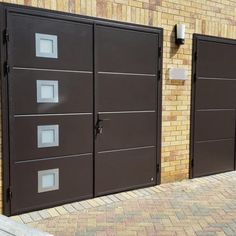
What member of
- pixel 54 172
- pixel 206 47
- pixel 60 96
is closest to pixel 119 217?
pixel 54 172

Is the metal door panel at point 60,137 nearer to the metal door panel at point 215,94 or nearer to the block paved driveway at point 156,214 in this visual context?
the block paved driveway at point 156,214

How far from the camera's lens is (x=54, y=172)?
4.25 meters

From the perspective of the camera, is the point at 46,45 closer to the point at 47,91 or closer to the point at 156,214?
the point at 47,91

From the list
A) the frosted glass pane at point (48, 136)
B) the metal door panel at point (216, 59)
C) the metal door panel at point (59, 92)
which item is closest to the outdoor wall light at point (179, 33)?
the metal door panel at point (216, 59)

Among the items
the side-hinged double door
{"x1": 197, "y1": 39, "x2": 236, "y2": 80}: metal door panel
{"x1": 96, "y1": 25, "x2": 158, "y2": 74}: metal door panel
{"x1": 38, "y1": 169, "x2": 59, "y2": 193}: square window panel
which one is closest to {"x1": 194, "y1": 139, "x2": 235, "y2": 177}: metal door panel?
the side-hinged double door

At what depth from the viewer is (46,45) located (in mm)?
4082

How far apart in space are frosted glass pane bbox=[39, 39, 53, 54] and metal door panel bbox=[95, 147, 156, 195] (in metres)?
1.50

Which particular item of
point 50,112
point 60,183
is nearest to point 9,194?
point 60,183

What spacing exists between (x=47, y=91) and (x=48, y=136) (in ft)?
1.79

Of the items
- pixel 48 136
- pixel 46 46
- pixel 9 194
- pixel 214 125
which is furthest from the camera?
pixel 214 125

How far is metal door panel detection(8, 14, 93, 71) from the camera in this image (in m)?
3.85

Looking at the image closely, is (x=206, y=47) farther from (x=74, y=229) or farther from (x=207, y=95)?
(x=74, y=229)

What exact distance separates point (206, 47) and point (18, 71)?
3.10 metres

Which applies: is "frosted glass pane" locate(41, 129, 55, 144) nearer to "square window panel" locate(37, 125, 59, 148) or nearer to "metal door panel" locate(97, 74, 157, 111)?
"square window panel" locate(37, 125, 59, 148)
